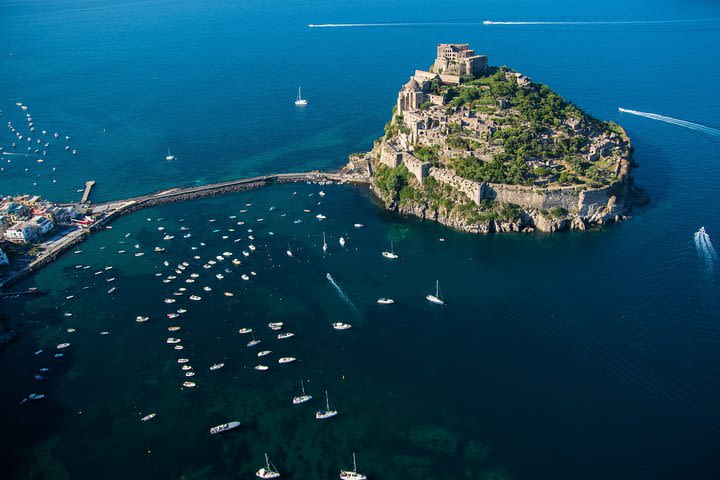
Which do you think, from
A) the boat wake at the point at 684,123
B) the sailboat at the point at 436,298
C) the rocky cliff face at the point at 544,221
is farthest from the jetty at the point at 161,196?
the boat wake at the point at 684,123

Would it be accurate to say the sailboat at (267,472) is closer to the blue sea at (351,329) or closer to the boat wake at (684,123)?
the blue sea at (351,329)

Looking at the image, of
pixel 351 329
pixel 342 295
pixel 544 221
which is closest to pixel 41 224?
pixel 342 295

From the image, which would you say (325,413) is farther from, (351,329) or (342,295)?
(342,295)

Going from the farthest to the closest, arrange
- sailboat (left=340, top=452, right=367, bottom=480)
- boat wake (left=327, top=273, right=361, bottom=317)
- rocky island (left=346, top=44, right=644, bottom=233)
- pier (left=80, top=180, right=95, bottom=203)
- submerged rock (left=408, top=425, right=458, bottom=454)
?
pier (left=80, top=180, right=95, bottom=203) → rocky island (left=346, top=44, right=644, bottom=233) → boat wake (left=327, top=273, right=361, bottom=317) → submerged rock (left=408, top=425, right=458, bottom=454) → sailboat (left=340, top=452, right=367, bottom=480)

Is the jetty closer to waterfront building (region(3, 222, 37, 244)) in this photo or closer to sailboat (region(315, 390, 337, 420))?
waterfront building (region(3, 222, 37, 244))

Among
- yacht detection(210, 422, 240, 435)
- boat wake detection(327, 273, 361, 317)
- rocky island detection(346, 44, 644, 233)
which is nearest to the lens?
yacht detection(210, 422, 240, 435)

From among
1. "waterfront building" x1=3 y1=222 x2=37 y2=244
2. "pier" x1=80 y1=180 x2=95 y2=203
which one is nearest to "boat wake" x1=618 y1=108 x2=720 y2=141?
"pier" x1=80 y1=180 x2=95 y2=203
